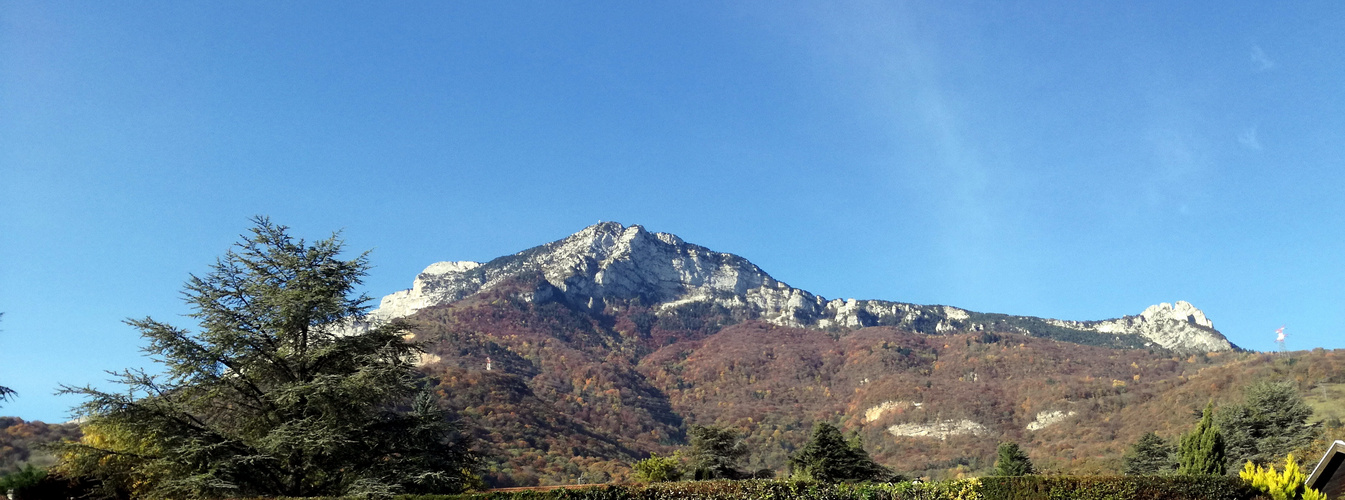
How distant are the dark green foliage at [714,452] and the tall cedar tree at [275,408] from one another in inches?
953

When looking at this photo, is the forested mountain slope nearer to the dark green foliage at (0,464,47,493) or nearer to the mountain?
the mountain

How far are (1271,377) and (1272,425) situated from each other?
211 feet

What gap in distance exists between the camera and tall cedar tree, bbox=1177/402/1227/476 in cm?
3753

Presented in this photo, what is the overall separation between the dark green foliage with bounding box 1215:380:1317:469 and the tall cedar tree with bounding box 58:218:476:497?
162 ft

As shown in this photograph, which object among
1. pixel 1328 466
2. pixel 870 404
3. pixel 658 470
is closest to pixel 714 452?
pixel 658 470

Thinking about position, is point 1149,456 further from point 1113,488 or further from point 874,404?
point 874,404

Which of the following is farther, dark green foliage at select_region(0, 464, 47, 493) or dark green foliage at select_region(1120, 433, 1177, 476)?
dark green foliage at select_region(1120, 433, 1177, 476)

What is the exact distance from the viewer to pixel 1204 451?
37.8 metres

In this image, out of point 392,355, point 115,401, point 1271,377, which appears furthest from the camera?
point 1271,377

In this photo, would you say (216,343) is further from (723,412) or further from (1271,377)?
(723,412)

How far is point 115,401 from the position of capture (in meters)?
18.6

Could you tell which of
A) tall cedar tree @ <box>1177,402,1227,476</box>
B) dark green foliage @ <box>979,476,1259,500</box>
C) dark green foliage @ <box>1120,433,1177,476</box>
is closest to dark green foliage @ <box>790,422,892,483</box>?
tall cedar tree @ <box>1177,402,1227,476</box>

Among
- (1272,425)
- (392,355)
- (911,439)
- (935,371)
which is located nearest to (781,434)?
(911,439)

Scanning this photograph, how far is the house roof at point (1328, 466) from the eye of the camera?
54.7ft
